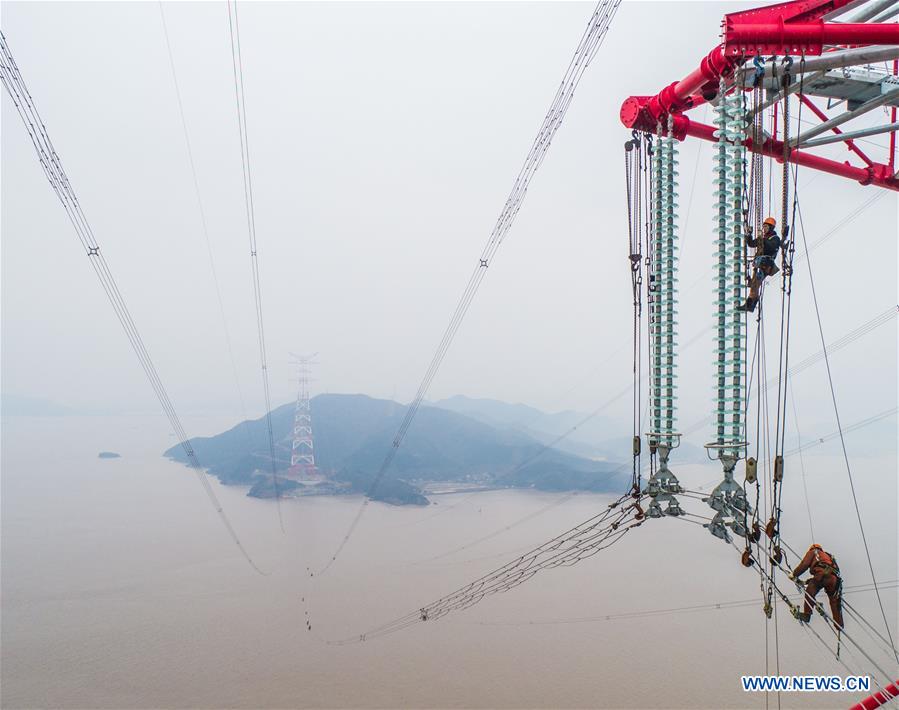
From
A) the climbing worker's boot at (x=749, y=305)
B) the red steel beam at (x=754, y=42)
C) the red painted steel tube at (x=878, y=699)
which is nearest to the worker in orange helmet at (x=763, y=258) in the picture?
the climbing worker's boot at (x=749, y=305)

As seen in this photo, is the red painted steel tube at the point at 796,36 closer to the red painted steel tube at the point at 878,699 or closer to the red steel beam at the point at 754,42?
the red steel beam at the point at 754,42

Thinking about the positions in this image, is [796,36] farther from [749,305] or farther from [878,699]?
[878,699]

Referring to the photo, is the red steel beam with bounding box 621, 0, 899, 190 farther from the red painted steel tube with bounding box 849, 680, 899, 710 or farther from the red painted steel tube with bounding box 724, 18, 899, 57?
the red painted steel tube with bounding box 849, 680, 899, 710

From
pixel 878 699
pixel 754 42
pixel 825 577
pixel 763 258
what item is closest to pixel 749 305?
pixel 763 258

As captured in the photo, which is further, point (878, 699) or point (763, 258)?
point (878, 699)

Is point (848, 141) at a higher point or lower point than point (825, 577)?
higher

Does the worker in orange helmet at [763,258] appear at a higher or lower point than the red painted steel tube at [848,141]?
lower

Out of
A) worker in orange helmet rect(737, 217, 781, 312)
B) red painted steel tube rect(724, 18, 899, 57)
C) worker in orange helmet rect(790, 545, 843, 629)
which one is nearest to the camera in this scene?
red painted steel tube rect(724, 18, 899, 57)

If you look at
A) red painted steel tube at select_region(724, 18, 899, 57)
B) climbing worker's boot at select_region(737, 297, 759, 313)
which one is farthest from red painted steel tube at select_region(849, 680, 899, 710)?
red painted steel tube at select_region(724, 18, 899, 57)
